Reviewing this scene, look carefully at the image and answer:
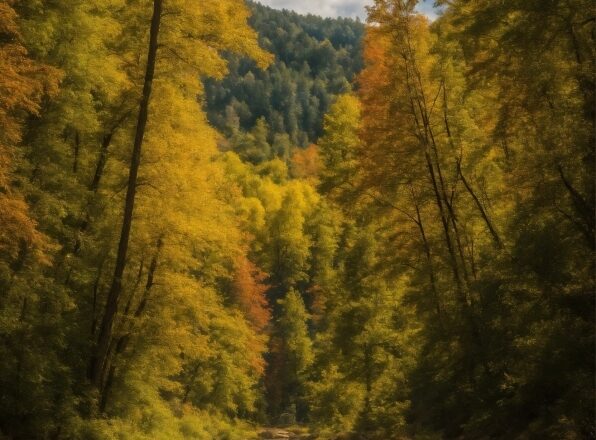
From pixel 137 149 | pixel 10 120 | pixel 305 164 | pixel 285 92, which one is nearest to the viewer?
pixel 10 120

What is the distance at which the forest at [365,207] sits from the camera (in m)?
8.87

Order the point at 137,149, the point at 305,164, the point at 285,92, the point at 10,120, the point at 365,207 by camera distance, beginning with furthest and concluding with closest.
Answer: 1. the point at 285,92
2. the point at 305,164
3. the point at 365,207
4. the point at 137,149
5. the point at 10,120

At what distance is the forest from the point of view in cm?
887

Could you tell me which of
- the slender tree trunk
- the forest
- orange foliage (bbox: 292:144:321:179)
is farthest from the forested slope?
the slender tree trunk

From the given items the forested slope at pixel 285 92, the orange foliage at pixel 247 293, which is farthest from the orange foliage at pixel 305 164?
the orange foliage at pixel 247 293

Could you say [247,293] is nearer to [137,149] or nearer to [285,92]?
[137,149]

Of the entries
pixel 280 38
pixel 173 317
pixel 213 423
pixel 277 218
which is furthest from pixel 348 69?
pixel 173 317

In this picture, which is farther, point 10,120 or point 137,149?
point 137,149

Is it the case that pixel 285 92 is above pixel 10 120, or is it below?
above

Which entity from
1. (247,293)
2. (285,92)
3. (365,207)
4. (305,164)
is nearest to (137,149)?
(365,207)

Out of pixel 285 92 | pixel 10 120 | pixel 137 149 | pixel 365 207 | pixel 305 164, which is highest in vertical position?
pixel 285 92

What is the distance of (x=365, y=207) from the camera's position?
61.8 feet

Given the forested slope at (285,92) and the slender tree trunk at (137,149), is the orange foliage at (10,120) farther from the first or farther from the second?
the forested slope at (285,92)

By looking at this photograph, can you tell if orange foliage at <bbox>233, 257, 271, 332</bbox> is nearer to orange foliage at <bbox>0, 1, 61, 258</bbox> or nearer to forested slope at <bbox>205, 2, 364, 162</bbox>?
orange foliage at <bbox>0, 1, 61, 258</bbox>
